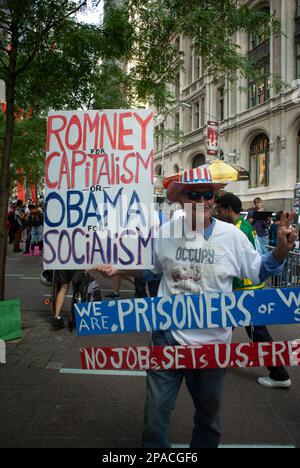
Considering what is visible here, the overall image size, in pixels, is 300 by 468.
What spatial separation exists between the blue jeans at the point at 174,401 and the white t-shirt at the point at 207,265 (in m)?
0.19

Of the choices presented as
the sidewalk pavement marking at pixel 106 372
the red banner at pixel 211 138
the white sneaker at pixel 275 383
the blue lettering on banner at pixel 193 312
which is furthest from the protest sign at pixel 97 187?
the red banner at pixel 211 138

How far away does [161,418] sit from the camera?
2441 millimetres

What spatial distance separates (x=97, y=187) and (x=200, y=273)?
1.06 metres

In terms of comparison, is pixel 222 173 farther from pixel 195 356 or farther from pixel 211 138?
pixel 211 138

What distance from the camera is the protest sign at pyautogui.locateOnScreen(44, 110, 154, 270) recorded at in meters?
3.06

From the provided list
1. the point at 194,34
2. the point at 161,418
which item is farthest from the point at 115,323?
the point at 194,34

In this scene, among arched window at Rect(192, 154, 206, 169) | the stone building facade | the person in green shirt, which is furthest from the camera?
arched window at Rect(192, 154, 206, 169)

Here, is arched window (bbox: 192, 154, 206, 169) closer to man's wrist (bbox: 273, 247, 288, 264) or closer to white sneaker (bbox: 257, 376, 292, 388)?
white sneaker (bbox: 257, 376, 292, 388)

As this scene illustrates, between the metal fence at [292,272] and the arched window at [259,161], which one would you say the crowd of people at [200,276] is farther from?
the arched window at [259,161]

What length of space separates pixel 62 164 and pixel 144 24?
13.2ft

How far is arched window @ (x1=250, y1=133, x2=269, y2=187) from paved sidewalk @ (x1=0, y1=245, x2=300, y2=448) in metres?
25.5

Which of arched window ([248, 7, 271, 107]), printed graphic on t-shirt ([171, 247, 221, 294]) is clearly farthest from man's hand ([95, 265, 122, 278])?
arched window ([248, 7, 271, 107])

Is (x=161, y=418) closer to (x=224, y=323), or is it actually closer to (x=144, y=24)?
(x=224, y=323)
